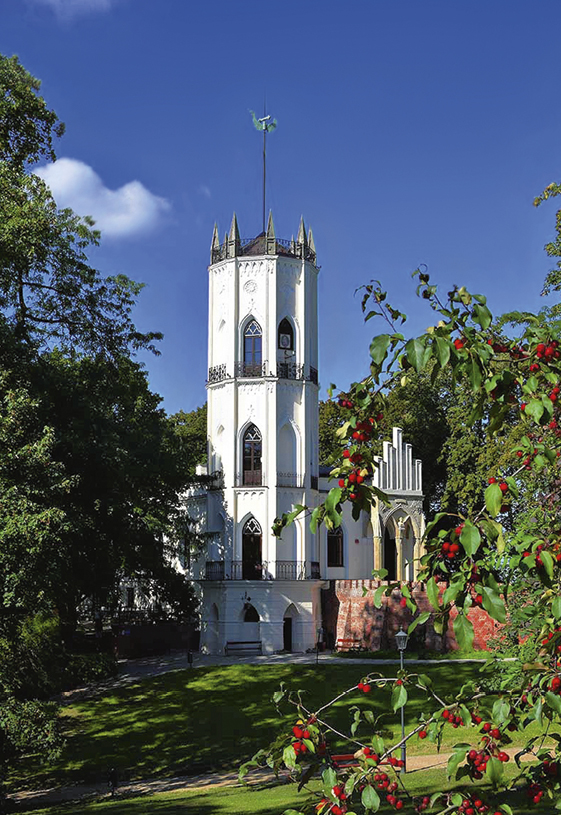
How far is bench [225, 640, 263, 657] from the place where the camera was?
35.3 m

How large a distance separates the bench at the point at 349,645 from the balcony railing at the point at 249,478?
693 centimetres

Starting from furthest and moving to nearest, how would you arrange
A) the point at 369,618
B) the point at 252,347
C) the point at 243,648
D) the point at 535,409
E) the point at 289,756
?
the point at 252,347 → the point at 369,618 → the point at 243,648 → the point at 289,756 → the point at 535,409

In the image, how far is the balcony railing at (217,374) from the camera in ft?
124

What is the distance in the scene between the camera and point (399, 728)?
2234 centimetres

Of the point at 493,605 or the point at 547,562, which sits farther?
the point at 547,562

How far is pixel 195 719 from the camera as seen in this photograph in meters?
26.1

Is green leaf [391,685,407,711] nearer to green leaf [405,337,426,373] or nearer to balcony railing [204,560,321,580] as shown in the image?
green leaf [405,337,426,373]

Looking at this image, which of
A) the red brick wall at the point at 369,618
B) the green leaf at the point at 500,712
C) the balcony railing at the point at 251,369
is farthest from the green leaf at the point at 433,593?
the balcony railing at the point at 251,369

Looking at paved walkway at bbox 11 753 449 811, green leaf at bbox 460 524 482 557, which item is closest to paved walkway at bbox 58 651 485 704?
paved walkway at bbox 11 753 449 811

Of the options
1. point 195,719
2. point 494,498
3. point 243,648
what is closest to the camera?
point 494,498

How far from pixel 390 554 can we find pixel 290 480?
22.2ft

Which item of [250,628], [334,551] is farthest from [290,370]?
[250,628]

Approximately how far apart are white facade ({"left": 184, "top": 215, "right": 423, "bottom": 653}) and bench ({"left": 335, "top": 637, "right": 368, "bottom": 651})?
1.06 metres

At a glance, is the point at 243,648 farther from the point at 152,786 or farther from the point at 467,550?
the point at 467,550
